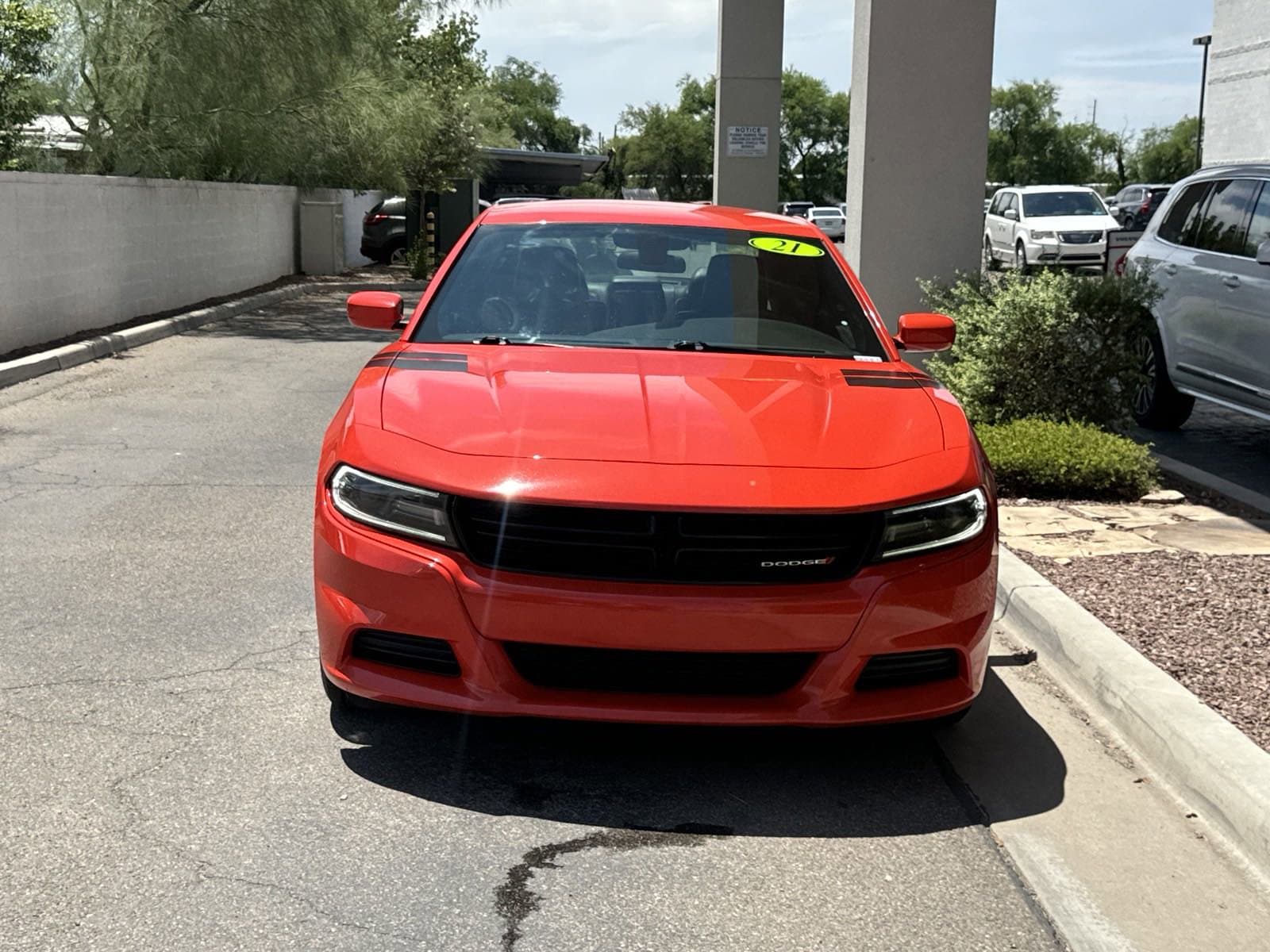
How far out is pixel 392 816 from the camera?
3.95 meters

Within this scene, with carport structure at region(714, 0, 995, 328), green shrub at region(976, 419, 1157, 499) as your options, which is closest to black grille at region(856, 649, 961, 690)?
Answer: green shrub at region(976, 419, 1157, 499)

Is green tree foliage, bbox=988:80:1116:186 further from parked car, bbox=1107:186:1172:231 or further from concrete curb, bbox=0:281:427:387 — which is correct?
concrete curb, bbox=0:281:427:387

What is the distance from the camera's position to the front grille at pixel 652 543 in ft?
13.1

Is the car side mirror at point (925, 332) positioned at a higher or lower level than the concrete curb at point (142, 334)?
higher

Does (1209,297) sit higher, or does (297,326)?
(1209,297)

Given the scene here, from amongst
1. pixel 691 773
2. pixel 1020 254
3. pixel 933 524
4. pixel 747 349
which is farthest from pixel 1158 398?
pixel 1020 254

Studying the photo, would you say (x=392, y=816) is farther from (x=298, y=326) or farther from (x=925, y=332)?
(x=298, y=326)

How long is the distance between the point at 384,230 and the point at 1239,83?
17000 mm

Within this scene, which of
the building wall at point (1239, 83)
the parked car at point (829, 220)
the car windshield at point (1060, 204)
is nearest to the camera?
the building wall at point (1239, 83)

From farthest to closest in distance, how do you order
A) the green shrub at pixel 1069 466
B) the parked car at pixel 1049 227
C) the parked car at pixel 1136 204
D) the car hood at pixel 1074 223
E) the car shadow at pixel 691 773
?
the parked car at pixel 1136 204 < the car hood at pixel 1074 223 < the parked car at pixel 1049 227 < the green shrub at pixel 1069 466 < the car shadow at pixel 691 773

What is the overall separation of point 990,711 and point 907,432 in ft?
3.61

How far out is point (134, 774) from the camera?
164 inches

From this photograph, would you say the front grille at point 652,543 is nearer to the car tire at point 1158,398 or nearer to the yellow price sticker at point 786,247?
the yellow price sticker at point 786,247

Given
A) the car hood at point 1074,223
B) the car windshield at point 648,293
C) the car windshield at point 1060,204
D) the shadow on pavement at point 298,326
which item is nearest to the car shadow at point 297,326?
the shadow on pavement at point 298,326
